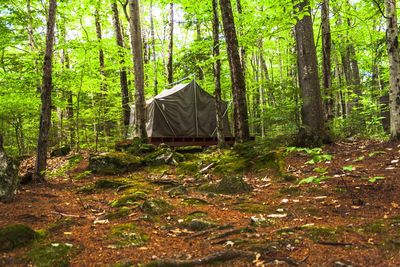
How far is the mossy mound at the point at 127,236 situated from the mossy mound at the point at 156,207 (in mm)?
671

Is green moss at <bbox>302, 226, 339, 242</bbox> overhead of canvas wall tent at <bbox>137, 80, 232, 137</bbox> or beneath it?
beneath

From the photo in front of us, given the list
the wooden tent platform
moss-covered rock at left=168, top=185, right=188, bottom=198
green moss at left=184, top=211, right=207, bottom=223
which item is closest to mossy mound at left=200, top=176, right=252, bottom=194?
moss-covered rock at left=168, top=185, right=188, bottom=198

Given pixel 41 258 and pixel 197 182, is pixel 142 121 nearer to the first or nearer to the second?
pixel 197 182

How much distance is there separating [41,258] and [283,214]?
3058 mm

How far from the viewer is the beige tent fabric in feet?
47.6

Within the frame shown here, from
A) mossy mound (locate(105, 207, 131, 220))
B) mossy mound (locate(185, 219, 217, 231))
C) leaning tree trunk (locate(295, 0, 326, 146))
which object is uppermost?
leaning tree trunk (locate(295, 0, 326, 146))

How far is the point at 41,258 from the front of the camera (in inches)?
122

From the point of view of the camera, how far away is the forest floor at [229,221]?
3000 mm

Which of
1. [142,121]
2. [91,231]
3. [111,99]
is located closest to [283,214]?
[91,231]

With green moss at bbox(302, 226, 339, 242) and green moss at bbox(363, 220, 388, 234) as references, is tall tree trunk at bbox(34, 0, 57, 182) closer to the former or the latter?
green moss at bbox(302, 226, 339, 242)

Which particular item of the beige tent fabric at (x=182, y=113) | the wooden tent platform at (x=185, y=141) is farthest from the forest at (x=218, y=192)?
the beige tent fabric at (x=182, y=113)

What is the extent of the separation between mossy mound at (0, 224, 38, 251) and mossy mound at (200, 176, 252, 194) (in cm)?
341

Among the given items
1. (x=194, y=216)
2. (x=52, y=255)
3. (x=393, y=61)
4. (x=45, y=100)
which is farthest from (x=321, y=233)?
(x=45, y=100)

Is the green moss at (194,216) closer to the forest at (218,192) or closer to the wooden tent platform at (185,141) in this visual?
the forest at (218,192)
